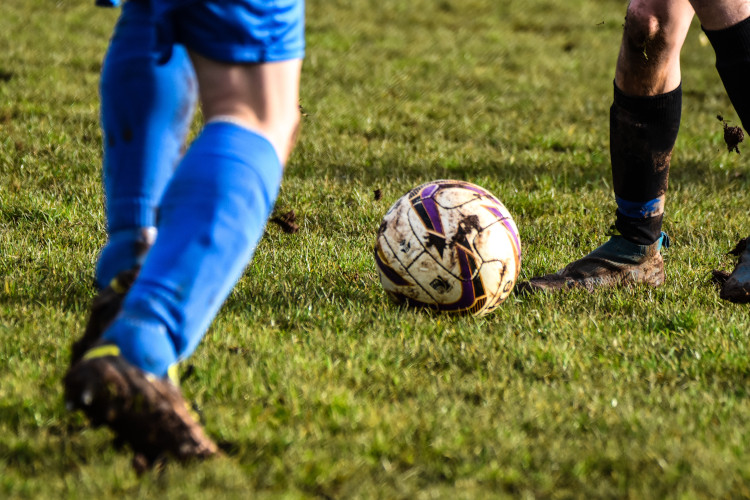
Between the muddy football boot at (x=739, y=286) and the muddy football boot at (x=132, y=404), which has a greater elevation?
the muddy football boot at (x=132, y=404)

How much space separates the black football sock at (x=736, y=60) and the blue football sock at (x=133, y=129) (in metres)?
2.19

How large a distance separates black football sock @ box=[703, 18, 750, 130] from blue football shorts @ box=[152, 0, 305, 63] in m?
2.10

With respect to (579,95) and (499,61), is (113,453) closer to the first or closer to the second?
(579,95)

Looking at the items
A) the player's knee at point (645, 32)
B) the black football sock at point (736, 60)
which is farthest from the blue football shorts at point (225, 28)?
the black football sock at point (736, 60)

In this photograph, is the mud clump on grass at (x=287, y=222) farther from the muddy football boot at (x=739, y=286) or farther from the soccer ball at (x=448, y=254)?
the muddy football boot at (x=739, y=286)

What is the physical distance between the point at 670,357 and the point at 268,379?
1.34 metres

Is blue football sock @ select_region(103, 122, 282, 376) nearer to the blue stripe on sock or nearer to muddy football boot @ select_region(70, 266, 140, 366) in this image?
muddy football boot @ select_region(70, 266, 140, 366)

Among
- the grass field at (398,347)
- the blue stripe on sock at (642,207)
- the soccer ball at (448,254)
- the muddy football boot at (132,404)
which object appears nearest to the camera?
the muddy football boot at (132,404)

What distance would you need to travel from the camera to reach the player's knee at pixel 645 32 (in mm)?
3457

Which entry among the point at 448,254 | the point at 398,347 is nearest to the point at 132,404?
the point at 398,347

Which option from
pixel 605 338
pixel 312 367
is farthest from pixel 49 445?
pixel 605 338

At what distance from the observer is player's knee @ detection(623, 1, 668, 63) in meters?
3.46

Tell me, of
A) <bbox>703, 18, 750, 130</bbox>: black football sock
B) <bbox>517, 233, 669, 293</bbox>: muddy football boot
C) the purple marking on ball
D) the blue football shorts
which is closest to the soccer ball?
the purple marking on ball

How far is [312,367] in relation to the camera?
266 centimetres
